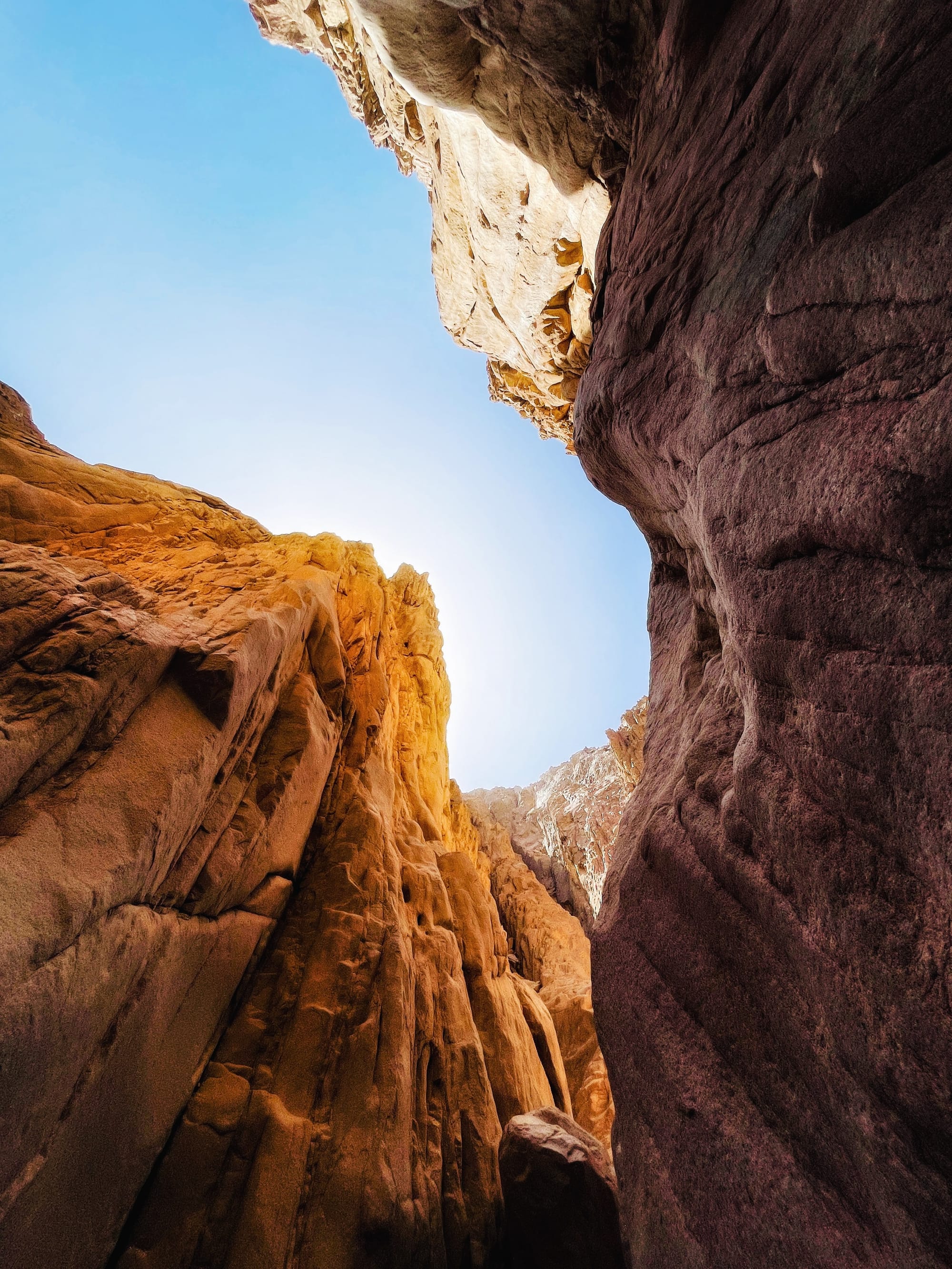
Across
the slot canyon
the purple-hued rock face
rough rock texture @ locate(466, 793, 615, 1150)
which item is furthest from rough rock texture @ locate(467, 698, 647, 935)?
the purple-hued rock face

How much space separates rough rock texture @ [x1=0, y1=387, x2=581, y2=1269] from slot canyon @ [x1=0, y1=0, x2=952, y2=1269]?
53mm

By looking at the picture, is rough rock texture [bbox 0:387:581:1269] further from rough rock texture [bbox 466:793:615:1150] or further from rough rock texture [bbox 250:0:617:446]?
rough rock texture [bbox 250:0:617:446]

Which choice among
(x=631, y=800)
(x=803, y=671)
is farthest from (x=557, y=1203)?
(x=803, y=671)

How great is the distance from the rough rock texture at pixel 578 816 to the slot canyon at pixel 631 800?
1507 cm

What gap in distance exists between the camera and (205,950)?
7.33m

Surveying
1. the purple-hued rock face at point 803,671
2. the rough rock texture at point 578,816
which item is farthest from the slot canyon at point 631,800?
the rough rock texture at point 578,816

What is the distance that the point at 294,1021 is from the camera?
788 centimetres

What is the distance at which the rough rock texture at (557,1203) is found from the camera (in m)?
6.41

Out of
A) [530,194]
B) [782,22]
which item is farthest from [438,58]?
[782,22]

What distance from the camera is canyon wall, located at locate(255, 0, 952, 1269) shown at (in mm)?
2986

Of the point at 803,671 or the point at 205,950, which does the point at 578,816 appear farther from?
the point at 803,671

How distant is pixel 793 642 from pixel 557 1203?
7.79 metres

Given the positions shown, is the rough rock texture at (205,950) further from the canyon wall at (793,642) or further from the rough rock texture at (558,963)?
the canyon wall at (793,642)

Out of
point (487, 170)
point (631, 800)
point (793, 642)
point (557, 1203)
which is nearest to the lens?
point (793, 642)
